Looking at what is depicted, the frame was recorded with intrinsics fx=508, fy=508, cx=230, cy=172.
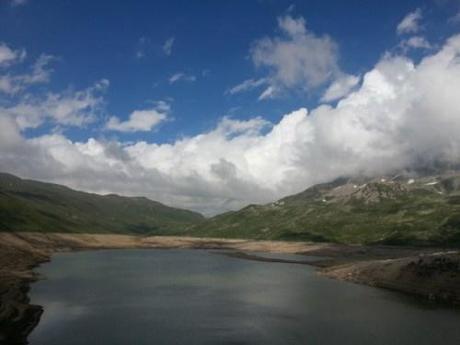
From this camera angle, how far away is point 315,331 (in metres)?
83.5

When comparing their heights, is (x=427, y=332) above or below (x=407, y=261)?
below

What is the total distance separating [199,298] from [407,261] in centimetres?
6519

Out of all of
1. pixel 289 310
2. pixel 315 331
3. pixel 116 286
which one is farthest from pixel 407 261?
pixel 116 286

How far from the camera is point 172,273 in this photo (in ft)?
573

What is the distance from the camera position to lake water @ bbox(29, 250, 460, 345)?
78.1m

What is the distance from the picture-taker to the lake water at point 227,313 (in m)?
78.1

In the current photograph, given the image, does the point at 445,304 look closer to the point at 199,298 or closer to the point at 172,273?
the point at 199,298

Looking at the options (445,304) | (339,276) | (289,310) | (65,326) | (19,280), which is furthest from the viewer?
(339,276)

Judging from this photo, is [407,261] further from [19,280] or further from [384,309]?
[19,280]

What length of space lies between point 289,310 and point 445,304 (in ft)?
118

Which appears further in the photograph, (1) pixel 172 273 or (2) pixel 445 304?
(1) pixel 172 273

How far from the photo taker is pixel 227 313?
323 feet

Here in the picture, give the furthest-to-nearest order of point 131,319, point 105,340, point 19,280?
point 19,280 → point 131,319 → point 105,340

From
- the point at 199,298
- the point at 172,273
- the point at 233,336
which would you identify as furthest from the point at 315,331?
the point at 172,273
